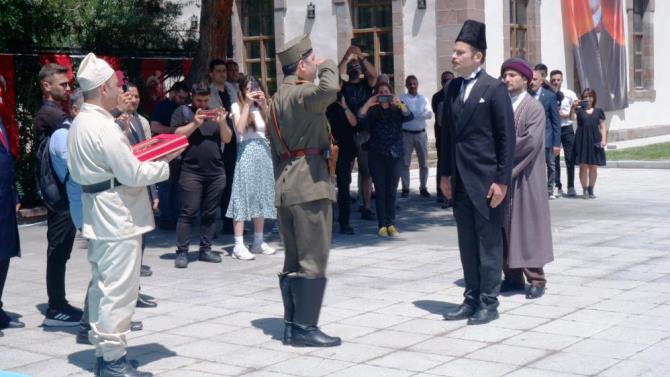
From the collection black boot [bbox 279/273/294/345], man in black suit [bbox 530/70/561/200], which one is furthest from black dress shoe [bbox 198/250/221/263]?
man in black suit [bbox 530/70/561/200]

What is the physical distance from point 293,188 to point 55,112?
197 cm

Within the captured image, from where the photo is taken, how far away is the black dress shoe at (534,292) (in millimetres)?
8133

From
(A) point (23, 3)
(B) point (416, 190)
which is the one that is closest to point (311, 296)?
(A) point (23, 3)

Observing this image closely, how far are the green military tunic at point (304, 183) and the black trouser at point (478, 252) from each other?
1060 millimetres

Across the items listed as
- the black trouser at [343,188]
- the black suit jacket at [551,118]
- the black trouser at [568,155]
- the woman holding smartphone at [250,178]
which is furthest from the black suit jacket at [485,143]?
the black trouser at [568,155]

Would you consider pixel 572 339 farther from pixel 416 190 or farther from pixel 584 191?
pixel 416 190

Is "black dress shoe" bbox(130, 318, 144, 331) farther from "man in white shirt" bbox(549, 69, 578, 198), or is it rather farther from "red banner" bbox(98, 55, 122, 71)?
"man in white shirt" bbox(549, 69, 578, 198)

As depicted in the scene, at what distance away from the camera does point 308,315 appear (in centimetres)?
688

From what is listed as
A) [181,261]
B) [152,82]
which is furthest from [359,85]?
[152,82]

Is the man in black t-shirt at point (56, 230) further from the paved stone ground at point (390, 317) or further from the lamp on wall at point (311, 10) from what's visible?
the lamp on wall at point (311, 10)

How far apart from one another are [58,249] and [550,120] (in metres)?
8.55

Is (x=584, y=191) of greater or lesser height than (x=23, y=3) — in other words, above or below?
below

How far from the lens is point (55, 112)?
7695mm

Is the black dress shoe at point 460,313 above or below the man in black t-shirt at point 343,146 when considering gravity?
below
